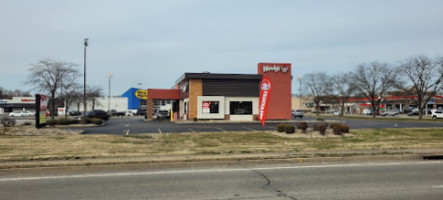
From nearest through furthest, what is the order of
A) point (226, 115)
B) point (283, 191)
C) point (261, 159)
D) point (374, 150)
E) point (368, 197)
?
point (368, 197) → point (283, 191) → point (261, 159) → point (374, 150) → point (226, 115)

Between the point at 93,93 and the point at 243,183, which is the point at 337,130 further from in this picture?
the point at 93,93

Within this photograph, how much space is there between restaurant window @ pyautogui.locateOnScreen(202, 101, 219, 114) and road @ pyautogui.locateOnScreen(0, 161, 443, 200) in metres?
29.4

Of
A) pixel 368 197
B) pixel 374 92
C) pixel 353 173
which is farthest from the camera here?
pixel 374 92

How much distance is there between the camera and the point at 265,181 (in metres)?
8.31

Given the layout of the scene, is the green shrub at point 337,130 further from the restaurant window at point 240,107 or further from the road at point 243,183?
the restaurant window at point 240,107

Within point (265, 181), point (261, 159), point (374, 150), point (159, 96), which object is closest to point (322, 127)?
point (374, 150)

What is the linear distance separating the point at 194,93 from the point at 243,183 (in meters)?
32.3

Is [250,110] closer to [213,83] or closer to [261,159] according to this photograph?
[213,83]

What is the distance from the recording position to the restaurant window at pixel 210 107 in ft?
131

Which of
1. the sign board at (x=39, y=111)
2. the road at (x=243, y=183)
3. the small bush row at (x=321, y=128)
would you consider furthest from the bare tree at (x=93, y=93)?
the road at (x=243, y=183)

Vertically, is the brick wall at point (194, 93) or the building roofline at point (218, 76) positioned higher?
the building roofline at point (218, 76)

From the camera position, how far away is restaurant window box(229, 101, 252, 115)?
134 ft

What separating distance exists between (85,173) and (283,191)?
18.4 feet

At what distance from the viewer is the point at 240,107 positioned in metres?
41.0
